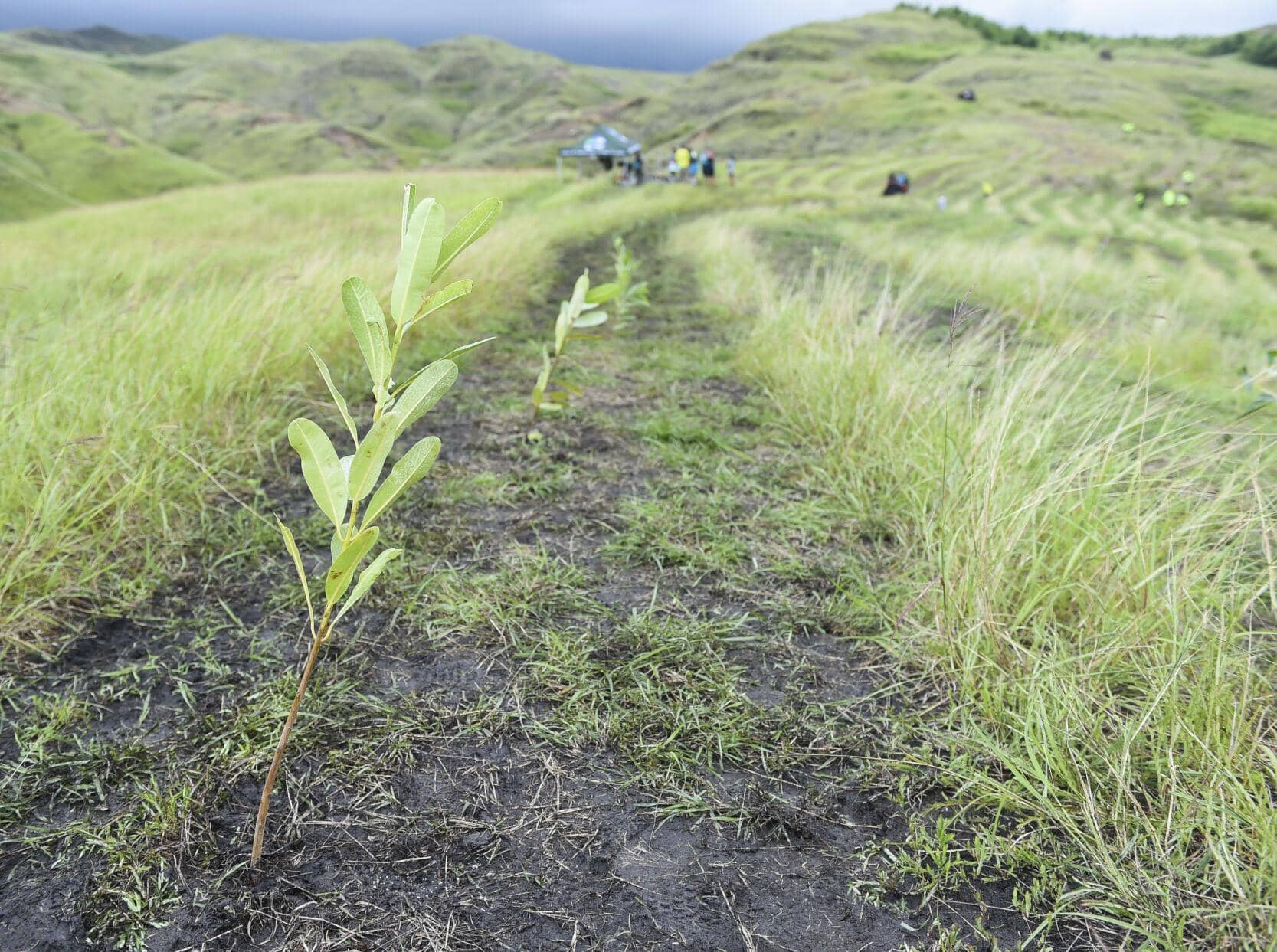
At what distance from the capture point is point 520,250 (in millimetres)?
5703

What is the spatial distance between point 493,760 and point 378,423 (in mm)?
639

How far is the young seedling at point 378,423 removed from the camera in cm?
94

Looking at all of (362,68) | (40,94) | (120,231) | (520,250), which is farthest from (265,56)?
(520,250)

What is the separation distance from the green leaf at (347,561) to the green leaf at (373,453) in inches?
2.7

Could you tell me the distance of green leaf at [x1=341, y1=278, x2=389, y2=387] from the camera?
99 cm

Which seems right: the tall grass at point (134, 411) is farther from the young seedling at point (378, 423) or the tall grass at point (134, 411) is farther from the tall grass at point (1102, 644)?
the tall grass at point (1102, 644)

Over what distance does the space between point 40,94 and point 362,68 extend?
44.1 m

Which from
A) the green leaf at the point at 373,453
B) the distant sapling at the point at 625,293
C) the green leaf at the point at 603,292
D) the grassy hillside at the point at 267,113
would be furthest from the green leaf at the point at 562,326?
the grassy hillside at the point at 267,113

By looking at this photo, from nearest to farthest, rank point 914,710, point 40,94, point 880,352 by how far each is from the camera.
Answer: point 914,710 < point 880,352 < point 40,94

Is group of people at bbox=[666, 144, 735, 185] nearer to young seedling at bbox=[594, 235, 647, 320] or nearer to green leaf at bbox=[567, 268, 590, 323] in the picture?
young seedling at bbox=[594, 235, 647, 320]

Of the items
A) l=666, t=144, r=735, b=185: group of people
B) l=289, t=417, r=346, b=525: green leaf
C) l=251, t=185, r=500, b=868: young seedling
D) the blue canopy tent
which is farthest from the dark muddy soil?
the blue canopy tent

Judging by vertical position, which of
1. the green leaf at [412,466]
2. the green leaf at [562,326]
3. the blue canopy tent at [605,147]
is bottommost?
the green leaf at [562,326]

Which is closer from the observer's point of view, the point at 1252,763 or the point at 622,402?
the point at 1252,763

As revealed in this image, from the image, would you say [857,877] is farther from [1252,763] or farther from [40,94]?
[40,94]
